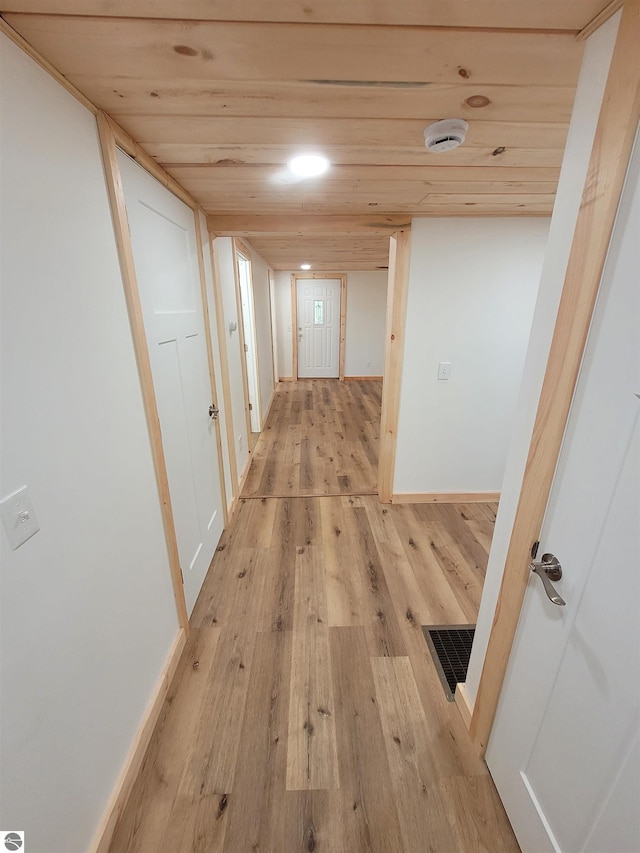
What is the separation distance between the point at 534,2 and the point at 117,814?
90.7 inches

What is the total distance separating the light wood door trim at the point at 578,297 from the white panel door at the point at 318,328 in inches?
235

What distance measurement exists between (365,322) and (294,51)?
19.5ft

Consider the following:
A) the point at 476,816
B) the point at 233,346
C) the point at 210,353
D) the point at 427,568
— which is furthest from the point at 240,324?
the point at 476,816

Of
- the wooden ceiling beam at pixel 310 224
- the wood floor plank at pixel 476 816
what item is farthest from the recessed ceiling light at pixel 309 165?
the wood floor plank at pixel 476 816

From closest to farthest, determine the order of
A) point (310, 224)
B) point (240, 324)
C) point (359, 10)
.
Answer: point (359, 10) → point (310, 224) → point (240, 324)

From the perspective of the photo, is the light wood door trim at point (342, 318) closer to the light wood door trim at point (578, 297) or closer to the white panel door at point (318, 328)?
the white panel door at point (318, 328)

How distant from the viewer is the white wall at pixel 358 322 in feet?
20.5

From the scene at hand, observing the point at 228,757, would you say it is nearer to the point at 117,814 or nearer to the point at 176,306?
the point at 117,814

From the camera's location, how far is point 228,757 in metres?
1.21

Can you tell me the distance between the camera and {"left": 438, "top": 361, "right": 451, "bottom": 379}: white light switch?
7.98ft

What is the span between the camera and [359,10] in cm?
64

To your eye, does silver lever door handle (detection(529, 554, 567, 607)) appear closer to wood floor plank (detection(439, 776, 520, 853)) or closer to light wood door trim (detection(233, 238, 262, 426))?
wood floor plank (detection(439, 776, 520, 853))

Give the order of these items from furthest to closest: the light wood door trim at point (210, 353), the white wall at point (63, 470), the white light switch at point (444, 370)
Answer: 1. the white light switch at point (444, 370)
2. the light wood door trim at point (210, 353)
3. the white wall at point (63, 470)

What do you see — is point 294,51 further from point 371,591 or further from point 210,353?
point 371,591
